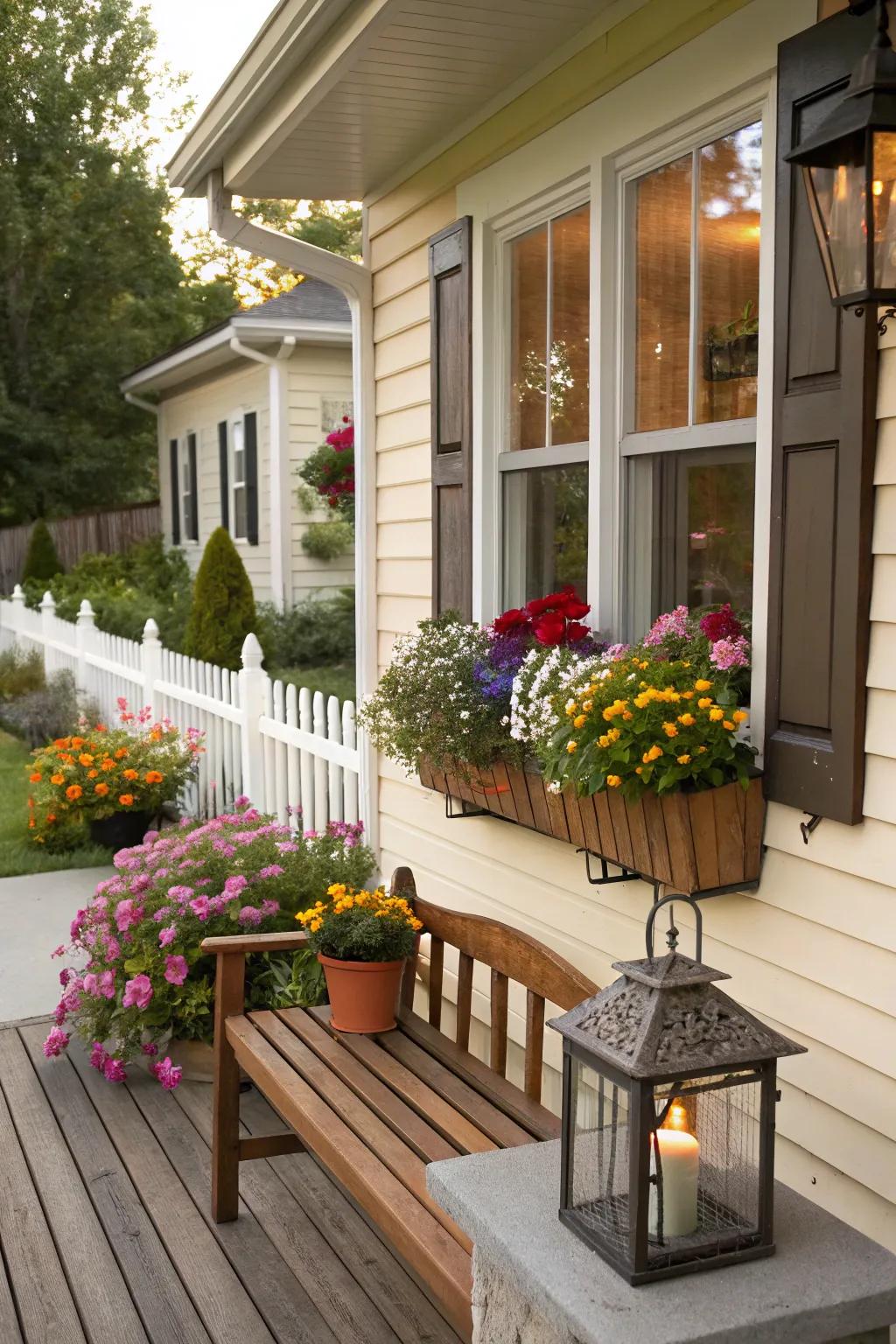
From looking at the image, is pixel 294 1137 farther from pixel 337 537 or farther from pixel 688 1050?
pixel 337 537

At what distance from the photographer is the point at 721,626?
9.23 ft

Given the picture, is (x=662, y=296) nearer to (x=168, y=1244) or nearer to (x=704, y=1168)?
(x=704, y=1168)

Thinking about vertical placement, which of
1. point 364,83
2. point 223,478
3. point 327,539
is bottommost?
point 327,539

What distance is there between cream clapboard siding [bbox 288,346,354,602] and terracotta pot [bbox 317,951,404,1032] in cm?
1022

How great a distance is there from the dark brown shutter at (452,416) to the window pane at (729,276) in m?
1.09

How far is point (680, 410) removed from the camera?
123 inches

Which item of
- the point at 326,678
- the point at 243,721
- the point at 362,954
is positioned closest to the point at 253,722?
the point at 243,721

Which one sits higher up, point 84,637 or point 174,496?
point 174,496

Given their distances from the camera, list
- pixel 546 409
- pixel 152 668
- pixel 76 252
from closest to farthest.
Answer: pixel 546 409 < pixel 152 668 < pixel 76 252

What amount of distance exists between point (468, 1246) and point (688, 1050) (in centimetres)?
79

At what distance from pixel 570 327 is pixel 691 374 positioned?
0.62 metres

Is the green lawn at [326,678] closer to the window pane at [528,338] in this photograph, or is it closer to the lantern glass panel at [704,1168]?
the window pane at [528,338]

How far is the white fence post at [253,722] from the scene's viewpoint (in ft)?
21.1

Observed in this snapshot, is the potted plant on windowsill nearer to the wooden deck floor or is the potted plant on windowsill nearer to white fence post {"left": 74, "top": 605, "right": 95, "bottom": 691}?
the wooden deck floor
